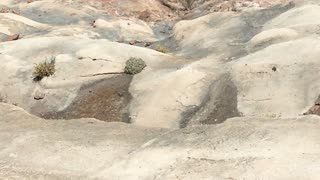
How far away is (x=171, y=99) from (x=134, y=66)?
4059mm

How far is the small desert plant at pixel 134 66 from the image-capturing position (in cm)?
2712

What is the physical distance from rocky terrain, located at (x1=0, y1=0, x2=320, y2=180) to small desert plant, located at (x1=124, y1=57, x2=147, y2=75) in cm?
42

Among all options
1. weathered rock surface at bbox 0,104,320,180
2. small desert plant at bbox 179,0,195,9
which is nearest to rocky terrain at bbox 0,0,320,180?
weathered rock surface at bbox 0,104,320,180

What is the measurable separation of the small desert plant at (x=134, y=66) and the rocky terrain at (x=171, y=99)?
1.37 ft

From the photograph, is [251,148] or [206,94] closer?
[251,148]

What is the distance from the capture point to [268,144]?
47.7 feet

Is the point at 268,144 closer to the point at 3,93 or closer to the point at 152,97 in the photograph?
the point at 152,97

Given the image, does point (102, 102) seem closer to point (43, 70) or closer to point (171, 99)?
point (171, 99)

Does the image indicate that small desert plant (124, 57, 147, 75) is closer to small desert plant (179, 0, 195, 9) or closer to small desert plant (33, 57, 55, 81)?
small desert plant (33, 57, 55, 81)

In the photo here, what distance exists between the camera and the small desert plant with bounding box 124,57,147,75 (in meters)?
27.1

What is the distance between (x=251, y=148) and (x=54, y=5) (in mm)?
39889

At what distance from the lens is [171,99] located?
24203 millimetres

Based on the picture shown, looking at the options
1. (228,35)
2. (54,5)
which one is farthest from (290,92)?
(54,5)

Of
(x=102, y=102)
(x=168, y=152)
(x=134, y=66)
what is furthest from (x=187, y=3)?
(x=168, y=152)
